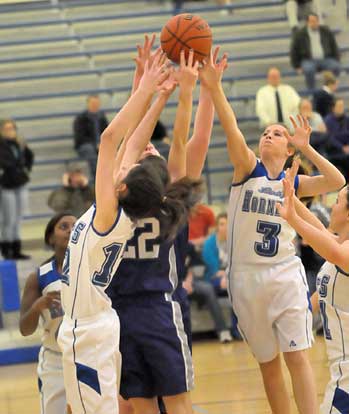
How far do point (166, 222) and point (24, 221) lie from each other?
27.0 feet

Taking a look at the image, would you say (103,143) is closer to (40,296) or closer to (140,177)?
(140,177)

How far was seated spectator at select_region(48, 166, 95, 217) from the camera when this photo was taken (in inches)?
425

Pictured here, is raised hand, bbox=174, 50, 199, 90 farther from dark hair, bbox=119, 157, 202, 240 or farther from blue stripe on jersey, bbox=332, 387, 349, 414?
blue stripe on jersey, bbox=332, 387, 349, 414

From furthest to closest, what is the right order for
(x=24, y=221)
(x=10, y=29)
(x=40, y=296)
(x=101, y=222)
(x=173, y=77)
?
(x=10, y=29) → (x=24, y=221) → (x=40, y=296) → (x=173, y=77) → (x=101, y=222)

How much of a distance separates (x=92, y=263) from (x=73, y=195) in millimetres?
6406

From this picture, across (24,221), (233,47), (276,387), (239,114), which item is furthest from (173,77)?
(233,47)

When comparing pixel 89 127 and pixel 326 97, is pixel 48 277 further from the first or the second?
pixel 326 97

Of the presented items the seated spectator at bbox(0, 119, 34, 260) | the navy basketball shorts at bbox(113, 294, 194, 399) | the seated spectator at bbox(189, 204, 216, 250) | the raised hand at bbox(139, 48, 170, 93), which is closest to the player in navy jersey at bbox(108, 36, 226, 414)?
the navy basketball shorts at bbox(113, 294, 194, 399)

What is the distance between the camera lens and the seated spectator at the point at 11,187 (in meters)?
11.3

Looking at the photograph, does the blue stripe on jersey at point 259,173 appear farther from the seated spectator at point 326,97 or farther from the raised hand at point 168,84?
the seated spectator at point 326,97

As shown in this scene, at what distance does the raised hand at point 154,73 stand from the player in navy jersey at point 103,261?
0.34ft

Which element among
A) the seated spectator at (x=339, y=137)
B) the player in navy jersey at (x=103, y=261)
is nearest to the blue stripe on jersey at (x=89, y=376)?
the player in navy jersey at (x=103, y=261)

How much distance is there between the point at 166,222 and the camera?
469 cm

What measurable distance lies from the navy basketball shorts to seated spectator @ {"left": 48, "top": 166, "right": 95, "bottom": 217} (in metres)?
5.87
